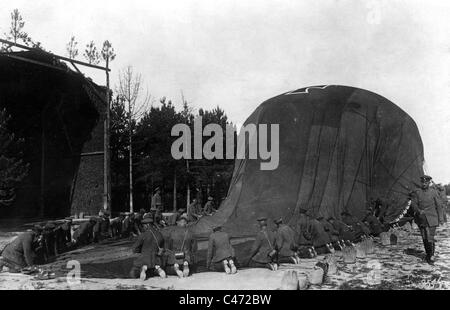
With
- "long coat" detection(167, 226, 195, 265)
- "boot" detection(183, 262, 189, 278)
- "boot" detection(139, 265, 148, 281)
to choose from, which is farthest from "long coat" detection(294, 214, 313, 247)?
"boot" detection(139, 265, 148, 281)

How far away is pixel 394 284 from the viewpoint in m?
7.20

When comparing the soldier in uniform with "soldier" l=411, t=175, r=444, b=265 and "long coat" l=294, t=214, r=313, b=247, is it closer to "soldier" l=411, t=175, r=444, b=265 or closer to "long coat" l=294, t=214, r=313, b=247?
"long coat" l=294, t=214, r=313, b=247

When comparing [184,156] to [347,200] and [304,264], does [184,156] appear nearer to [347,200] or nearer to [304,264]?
[347,200]

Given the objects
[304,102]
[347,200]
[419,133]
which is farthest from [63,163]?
[419,133]

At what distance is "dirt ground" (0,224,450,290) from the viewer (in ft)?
22.5

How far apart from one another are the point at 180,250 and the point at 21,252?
3.26 meters

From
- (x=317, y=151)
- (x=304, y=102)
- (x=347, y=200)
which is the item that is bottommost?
(x=347, y=200)

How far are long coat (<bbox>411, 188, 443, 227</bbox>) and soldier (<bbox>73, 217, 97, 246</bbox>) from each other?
8.58m

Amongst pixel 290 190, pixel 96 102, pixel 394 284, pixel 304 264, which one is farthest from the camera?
pixel 96 102

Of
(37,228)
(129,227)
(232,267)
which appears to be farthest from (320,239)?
(129,227)

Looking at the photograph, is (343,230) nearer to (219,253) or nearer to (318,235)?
(318,235)

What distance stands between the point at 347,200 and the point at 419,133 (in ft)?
18.5

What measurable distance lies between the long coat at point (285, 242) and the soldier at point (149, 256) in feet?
8.30
